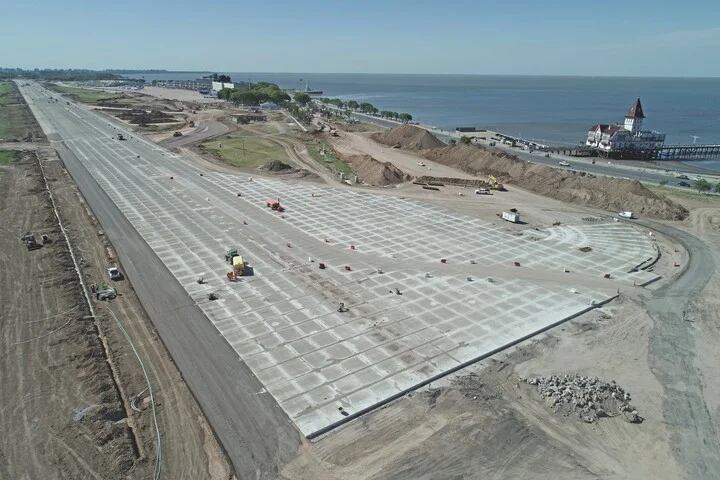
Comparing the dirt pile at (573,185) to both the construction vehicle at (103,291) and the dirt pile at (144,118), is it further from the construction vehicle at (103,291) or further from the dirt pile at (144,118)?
the dirt pile at (144,118)

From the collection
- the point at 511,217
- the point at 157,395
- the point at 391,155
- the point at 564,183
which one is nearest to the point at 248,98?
the point at 391,155

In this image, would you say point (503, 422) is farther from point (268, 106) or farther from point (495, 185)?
point (268, 106)

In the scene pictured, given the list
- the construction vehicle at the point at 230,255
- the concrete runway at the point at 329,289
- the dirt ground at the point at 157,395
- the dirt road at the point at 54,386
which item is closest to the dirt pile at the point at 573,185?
the concrete runway at the point at 329,289

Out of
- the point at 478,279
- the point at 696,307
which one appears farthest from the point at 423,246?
the point at 696,307

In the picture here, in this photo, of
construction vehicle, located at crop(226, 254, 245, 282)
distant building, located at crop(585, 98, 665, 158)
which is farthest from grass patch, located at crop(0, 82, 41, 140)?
distant building, located at crop(585, 98, 665, 158)

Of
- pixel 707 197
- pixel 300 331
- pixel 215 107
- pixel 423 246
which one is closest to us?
pixel 300 331

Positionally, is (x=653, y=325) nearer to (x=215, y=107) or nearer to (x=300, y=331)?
(x=300, y=331)

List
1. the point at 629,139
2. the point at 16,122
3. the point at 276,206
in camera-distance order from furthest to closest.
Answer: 1. the point at 16,122
2. the point at 629,139
3. the point at 276,206
